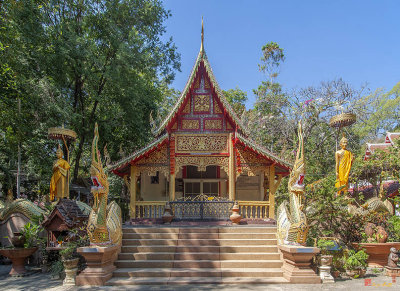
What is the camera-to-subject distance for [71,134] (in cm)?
1035

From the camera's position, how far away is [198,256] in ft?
27.1

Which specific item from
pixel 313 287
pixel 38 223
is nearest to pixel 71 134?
pixel 38 223

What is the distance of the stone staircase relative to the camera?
24.4 ft

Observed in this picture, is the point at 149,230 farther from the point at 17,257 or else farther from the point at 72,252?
the point at 17,257

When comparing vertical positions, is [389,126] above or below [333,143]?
above

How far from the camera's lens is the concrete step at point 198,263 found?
7887 mm

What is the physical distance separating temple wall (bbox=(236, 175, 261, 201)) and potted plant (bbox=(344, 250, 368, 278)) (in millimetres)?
6718

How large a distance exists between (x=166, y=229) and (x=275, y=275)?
141 inches

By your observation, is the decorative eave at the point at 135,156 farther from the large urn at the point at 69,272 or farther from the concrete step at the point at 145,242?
the large urn at the point at 69,272

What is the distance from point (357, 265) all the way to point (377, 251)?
107cm

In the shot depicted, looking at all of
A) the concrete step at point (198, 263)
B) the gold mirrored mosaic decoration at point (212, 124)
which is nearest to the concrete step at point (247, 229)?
the concrete step at point (198, 263)

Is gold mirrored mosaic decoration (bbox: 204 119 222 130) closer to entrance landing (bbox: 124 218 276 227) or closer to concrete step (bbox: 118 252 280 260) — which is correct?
entrance landing (bbox: 124 218 276 227)

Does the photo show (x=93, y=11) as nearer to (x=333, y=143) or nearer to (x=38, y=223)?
(x=38, y=223)

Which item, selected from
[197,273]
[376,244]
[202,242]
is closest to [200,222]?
[202,242]
